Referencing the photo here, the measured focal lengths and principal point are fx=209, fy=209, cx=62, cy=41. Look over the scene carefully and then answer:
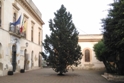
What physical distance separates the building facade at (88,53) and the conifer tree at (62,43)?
46.4 feet

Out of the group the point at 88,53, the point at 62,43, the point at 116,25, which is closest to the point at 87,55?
the point at 88,53

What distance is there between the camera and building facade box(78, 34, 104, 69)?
35875mm

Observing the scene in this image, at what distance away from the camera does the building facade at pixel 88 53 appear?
3588 cm

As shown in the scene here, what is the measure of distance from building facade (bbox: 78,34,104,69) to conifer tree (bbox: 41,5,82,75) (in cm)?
1414

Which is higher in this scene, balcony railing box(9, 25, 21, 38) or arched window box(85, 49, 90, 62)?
balcony railing box(9, 25, 21, 38)

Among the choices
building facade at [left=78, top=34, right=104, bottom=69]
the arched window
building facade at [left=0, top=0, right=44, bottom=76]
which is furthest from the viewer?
the arched window

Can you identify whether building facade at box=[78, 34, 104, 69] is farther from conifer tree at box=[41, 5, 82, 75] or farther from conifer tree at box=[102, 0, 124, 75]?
conifer tree at box=[102, 0, 124, 75]

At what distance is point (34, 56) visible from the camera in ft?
112

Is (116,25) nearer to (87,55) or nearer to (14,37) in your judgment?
(14,37)

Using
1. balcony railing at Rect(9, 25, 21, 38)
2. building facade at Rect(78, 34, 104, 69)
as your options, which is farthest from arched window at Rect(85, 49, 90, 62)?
balcony railing at Rect(9, 25, 21, 38)

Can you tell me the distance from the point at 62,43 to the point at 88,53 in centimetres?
1598

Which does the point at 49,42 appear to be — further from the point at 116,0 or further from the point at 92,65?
the point at 92,65

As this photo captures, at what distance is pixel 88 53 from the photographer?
36.3 metres

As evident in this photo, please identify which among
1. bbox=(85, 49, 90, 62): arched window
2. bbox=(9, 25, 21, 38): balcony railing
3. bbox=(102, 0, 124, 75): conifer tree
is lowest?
bbox=(85, 49, 90, 62): arched window
